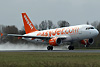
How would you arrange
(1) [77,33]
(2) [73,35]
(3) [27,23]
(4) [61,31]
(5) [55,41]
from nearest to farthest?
(5) [55,41], (1) [77,33], (2) [73,35], (4) [61,31], (3) [27,23]

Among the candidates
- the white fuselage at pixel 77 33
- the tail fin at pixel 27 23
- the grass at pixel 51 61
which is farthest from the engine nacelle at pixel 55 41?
the grass at pixel 51 61

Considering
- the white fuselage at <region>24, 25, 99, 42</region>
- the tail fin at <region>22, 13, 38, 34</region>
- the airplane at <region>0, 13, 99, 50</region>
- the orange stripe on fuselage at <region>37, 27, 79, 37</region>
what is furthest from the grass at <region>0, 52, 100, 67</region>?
the tail fin at <region>22, 13, 38, 34</region>

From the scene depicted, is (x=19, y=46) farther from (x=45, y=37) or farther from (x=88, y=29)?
(x=88, y=29)

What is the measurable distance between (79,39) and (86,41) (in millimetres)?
1834

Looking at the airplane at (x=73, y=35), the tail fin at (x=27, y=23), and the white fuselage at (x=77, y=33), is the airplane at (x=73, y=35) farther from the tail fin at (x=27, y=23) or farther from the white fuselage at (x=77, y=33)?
the tail fin at (x=27, y=23)

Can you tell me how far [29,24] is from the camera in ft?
191

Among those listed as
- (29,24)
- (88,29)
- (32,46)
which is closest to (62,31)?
(88,29)

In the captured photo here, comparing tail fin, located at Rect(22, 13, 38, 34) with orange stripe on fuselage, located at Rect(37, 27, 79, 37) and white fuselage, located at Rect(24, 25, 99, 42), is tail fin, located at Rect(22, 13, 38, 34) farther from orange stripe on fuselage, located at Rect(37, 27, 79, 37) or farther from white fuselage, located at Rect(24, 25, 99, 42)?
white fuselage, located at Rect(24, 25, 99, 42)

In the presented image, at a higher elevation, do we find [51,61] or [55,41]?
[55,41]

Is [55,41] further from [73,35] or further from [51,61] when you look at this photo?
[51,61]

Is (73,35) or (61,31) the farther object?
(61,31)

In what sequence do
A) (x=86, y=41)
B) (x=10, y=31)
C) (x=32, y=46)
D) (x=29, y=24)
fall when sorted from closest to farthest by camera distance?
(x=86, y=41) < (x=29, y=24) < (x=32, y=46) < (x=10, y=31)

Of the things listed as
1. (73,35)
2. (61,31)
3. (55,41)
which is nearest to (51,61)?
(55,41)

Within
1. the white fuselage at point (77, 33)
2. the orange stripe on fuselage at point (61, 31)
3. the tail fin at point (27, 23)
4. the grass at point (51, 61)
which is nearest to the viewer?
the grass at point (51, 61)
